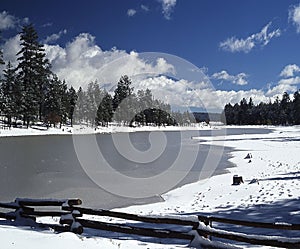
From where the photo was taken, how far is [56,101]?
95625 millimetres

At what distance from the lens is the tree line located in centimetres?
8344

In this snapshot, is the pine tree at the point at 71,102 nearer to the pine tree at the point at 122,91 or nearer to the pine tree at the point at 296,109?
the pine tree at the point at 122,91

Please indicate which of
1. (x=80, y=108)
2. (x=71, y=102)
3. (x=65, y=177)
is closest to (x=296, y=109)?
(x=80, y=108)

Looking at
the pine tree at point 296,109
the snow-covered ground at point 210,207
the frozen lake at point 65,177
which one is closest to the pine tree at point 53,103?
the frozen lake at point 65,177

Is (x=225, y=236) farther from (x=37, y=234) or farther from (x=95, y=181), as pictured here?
(x=95, y=181)

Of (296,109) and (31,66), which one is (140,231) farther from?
(296,109)

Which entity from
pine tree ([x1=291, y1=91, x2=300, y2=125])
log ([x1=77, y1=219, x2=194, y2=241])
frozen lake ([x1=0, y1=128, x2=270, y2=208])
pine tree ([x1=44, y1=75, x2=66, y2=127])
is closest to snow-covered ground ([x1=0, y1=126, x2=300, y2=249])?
log ([x1=77, y1=219, x2=194, y2=241])

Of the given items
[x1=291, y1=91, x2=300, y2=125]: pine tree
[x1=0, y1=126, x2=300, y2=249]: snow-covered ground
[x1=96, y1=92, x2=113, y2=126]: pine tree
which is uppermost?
[x1=291, y1=91, x2=300, y2=125]: pine tree

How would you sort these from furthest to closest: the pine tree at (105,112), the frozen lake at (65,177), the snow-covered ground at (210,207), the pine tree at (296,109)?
1. the pine tree at (296,109)
2. the pine tree at (105,112)
3. the frozen lake at (65,177)
4. the snow-covered ground at (210,207)

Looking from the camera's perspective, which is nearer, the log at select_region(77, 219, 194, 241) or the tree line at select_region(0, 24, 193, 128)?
the log at select_region(77, 219, 194, 241)

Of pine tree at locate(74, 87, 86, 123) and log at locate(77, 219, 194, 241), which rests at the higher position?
pine tree at locate(74, 87, 86, 123)

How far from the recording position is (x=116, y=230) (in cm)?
1000

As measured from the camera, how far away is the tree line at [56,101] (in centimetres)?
8344

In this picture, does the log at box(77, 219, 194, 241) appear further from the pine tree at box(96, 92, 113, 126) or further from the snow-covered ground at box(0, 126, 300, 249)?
the pine tree at box(96, 92, 113, 126)
